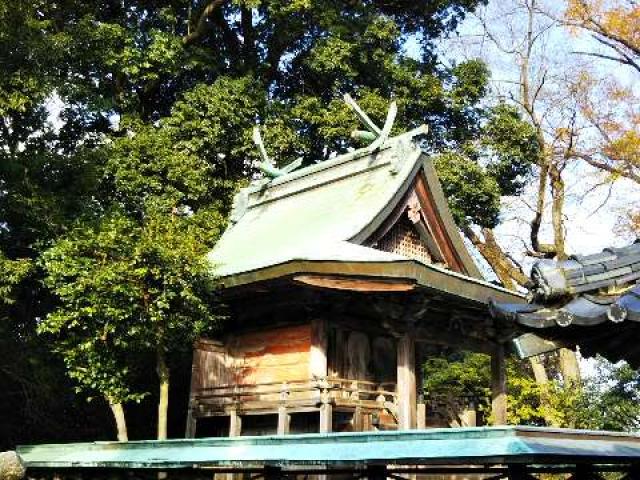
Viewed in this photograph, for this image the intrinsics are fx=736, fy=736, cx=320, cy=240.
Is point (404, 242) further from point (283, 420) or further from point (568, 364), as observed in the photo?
point (568, 364)

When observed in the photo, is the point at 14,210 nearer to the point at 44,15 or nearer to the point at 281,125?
the point at 44,15

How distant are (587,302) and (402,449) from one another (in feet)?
9.11

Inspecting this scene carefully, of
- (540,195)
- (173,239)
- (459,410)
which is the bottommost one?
(459,410)

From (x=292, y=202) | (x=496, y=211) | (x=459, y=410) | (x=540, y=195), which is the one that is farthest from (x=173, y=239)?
(x=540, y=195)

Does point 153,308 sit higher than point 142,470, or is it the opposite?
point 153,308

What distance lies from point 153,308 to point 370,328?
4.77 meters

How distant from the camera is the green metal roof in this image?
6.05 m

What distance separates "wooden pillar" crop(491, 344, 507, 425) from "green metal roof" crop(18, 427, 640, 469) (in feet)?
27.6

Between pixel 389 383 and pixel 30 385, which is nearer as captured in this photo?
pixel 389 383

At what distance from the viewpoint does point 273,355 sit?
1513 cm

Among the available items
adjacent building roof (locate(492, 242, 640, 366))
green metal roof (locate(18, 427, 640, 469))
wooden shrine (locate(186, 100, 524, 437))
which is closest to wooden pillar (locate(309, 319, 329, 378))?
wooden shrine (locate(186, 100, 524, 437))

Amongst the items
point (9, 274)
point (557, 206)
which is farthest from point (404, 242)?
point (557, 206)

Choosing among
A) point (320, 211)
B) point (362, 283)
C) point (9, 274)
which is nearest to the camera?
point (362, 283)

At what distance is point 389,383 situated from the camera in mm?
15469
